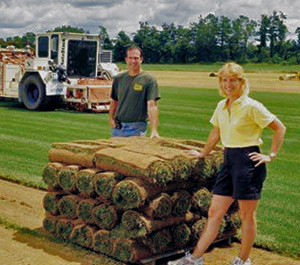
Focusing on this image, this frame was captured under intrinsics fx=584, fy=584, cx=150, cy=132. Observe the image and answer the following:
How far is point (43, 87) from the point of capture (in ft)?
66.5

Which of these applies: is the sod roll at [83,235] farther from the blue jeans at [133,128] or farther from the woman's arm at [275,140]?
the woman's arm at [275,140]

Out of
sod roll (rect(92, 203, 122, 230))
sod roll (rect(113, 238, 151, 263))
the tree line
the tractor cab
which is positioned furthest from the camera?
the tree line

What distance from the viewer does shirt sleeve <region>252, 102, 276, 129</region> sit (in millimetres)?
5137

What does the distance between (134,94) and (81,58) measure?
14.9m

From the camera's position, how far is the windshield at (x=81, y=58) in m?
21.2

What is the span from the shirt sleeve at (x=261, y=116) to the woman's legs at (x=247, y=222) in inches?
27.5

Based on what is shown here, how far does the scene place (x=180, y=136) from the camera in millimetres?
14656

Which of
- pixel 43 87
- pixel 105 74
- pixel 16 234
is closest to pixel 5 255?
pixel 16 234

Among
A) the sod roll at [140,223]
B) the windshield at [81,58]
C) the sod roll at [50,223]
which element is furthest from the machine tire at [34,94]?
the sod roll at [140,223]

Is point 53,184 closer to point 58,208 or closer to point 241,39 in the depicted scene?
point 58,208

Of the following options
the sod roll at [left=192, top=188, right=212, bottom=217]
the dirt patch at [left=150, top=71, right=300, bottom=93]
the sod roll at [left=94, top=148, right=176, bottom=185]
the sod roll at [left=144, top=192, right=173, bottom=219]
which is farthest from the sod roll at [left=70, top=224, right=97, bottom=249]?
the dirt patch at [left=150, top=71, right=300, bottom=93]

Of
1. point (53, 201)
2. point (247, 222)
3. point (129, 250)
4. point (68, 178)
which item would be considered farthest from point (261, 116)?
point (53, 201)

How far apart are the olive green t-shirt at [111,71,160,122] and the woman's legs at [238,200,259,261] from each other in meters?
2.21

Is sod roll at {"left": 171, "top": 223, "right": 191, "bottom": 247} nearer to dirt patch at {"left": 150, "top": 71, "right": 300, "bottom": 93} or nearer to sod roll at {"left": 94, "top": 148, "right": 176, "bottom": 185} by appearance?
sod roll at {"left": 94, "top": 148, "right": 176, "bottom": 185}
